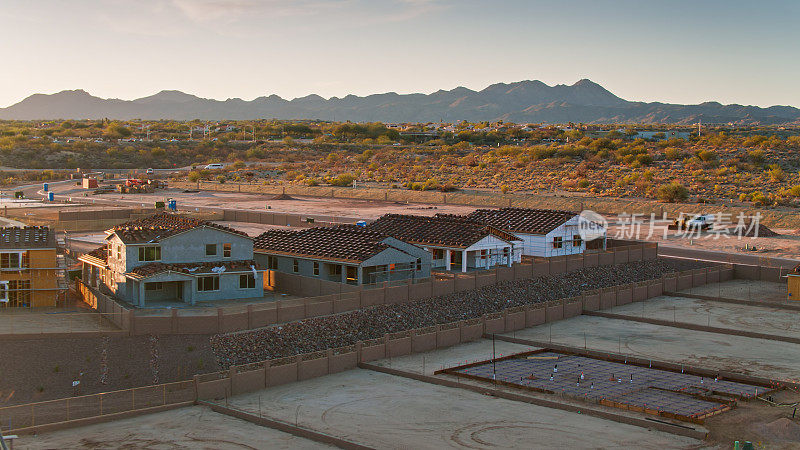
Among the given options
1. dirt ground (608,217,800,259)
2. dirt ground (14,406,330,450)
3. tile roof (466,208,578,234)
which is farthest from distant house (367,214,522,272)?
dirt ground (14,406,330,450)

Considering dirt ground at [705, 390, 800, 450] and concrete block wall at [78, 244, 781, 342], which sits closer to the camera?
dirt ground at [705, 390, 800, 450]

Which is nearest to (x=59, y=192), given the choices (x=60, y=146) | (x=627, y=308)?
(x=60, y=146)

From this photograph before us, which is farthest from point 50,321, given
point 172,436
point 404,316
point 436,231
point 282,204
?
point 282,204

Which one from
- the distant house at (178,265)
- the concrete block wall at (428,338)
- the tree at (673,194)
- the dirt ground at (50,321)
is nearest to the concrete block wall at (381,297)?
the concrete block wall at (428,338)

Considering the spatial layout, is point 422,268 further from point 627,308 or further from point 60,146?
point 60,146

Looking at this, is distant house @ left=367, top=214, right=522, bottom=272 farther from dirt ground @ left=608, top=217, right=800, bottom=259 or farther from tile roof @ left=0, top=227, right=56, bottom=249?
tile roof @ left=0, top=227, right=56, bottom=249

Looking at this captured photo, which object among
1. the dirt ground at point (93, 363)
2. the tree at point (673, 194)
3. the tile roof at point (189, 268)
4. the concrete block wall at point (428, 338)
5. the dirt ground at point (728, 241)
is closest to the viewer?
the concrete block wall at point (428, 338)

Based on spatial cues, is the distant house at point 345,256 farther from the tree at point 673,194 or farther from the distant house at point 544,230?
the tree at point 673,194
